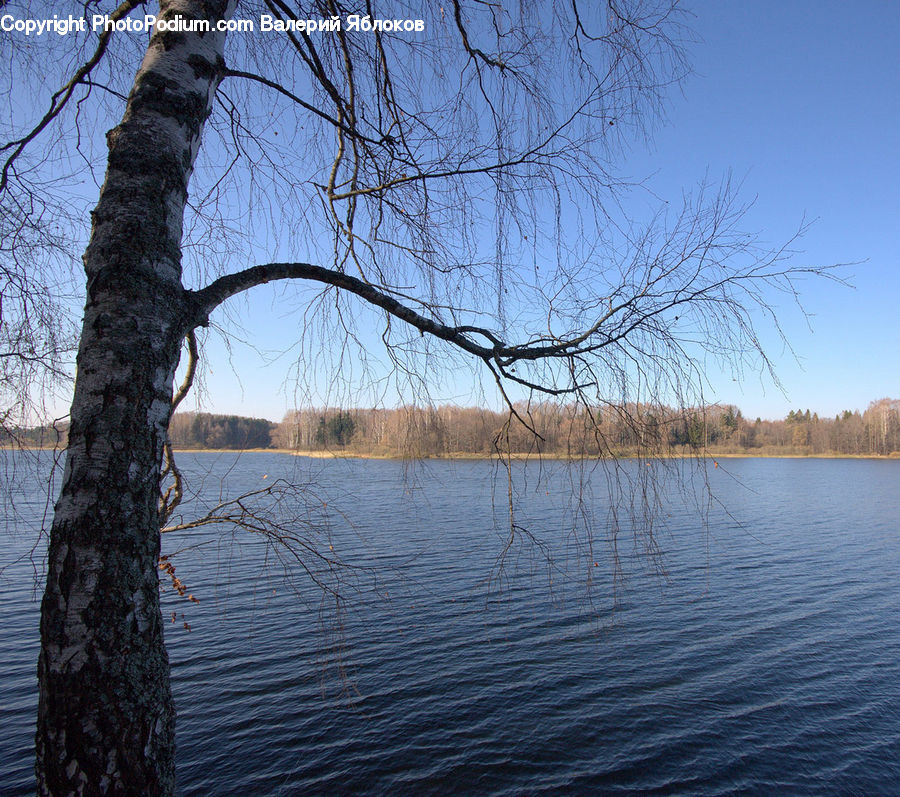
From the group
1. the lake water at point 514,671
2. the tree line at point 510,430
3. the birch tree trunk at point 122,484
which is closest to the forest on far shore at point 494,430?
the tree line at point 510,430

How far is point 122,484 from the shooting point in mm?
1558

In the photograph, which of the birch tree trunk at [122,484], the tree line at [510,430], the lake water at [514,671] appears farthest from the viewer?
the lake water at [514,671]

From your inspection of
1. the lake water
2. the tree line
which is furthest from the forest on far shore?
the lake water

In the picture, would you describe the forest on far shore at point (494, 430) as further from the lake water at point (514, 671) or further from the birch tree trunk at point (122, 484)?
the birch tree trunk at point (122, 484)

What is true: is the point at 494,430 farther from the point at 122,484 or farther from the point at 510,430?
the point at 122,484

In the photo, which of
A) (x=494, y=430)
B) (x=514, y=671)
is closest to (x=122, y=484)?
(x=494, y=430)

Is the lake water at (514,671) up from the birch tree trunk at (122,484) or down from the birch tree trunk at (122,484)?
down

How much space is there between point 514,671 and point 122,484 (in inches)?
299

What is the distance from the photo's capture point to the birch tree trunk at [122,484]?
1.48m

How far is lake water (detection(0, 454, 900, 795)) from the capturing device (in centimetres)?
575

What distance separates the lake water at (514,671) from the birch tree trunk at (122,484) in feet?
4.32

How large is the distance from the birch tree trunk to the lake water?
1.32 metres

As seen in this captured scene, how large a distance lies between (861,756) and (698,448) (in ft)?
20.2

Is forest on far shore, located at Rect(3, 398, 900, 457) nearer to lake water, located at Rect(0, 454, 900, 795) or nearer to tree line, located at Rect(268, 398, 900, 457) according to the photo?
tree line, located at Rect(268, 398, 900, 457)
